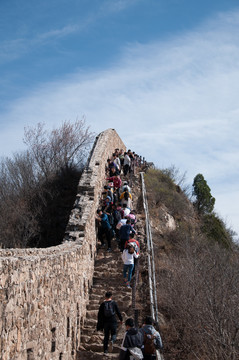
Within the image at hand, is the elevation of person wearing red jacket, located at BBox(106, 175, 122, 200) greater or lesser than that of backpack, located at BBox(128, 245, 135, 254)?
greater

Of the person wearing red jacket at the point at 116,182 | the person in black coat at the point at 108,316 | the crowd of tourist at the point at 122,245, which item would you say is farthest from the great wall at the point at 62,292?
the person wearing red jacket at the point at 116,182

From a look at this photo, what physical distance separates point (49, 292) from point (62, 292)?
Answer: 117cm

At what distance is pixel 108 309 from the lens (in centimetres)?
1056

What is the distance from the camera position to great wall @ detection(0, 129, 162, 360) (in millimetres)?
7047

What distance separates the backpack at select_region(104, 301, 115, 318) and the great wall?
2.99 feet

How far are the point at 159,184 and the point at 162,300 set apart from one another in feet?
47.3

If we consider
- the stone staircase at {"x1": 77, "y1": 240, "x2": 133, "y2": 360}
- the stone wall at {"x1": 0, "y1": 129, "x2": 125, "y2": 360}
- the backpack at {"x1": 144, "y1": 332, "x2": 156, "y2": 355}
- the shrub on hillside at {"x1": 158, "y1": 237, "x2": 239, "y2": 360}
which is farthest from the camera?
Answer: the stone staircase at {"x1": 77, "y1": 240, "x2": 133, "y2": 360}

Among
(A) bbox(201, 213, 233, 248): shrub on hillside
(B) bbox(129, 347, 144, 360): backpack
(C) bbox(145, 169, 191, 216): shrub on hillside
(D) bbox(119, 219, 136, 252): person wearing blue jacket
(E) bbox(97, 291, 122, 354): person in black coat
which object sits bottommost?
(B) bbox(129, 347, 144, 360): backpack

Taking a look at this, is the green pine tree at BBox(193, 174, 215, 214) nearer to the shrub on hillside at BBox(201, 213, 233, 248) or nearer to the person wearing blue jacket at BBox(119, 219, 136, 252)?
the shrub on hillside at BBox(201, 213, 233, 248)

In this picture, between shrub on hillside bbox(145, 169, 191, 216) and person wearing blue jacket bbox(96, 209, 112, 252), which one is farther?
shrub on hillside bbox(145, 169, 191, 216)

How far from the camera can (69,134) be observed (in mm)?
26984

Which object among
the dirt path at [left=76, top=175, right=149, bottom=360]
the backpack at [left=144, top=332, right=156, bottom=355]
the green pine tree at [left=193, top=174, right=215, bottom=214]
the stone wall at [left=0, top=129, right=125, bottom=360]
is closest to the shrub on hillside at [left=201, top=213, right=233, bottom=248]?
the green pine tree at [left=193, top=174, right=215, bottom=214]

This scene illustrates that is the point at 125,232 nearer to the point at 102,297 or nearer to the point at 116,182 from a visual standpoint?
the point at 102,297

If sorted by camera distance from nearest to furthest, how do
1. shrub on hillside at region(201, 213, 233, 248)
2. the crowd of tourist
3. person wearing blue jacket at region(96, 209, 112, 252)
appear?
the crowd of tourist
person wearing blue jacket at region(96, 209, 112, 252)
shrub on hillside at region(201, 213, 233, 248)
